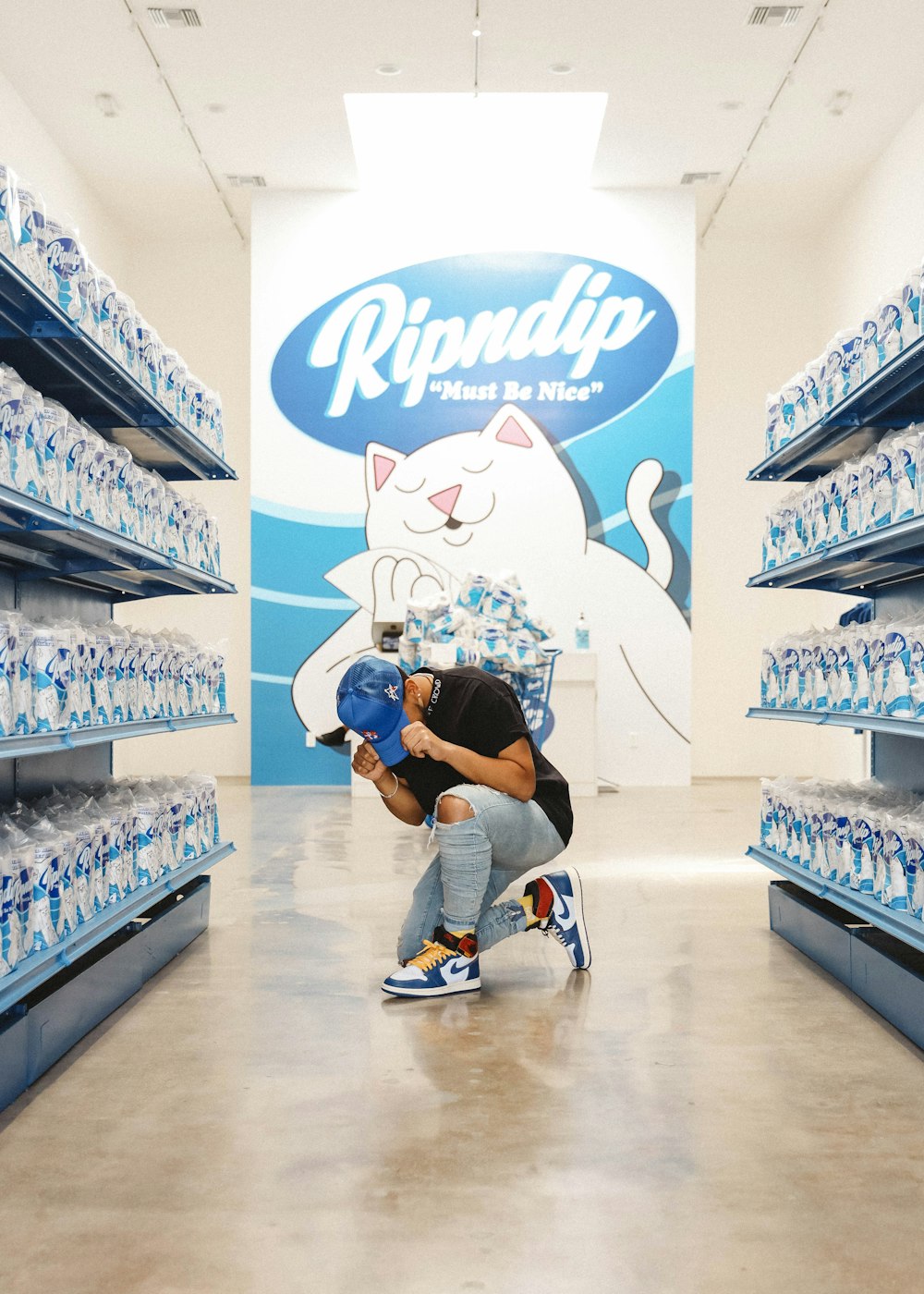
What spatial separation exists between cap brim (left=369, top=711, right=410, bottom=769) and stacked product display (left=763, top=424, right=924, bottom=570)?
4.43ft

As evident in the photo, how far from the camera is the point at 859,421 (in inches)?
138

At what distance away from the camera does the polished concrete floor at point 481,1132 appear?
1728mm

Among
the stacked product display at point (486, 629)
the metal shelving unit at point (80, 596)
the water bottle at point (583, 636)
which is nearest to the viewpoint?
the metal shelving unit at point (80, 596)

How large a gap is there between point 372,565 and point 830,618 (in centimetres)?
392

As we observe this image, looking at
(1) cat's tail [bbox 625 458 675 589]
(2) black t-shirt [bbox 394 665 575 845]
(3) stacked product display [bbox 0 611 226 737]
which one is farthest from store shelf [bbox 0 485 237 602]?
(1) cat's tail [bbox 625 458 675 589]

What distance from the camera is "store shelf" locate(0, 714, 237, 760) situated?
2357mm

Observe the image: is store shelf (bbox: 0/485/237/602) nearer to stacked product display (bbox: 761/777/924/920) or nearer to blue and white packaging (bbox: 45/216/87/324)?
blue and white packaging (bbox: 45/216/87/324)

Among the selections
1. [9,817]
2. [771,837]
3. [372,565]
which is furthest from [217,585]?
[372,565]

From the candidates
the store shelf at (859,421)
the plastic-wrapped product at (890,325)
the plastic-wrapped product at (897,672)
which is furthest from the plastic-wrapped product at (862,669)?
the plastic-wrapped product at (890,325)

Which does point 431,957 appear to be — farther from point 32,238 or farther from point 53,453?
point 32,238

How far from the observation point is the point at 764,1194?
6.40 feet

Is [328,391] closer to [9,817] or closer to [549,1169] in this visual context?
[9,817]

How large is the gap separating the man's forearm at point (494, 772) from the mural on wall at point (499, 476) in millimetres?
6205

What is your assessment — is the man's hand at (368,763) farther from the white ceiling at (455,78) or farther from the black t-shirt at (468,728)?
the white ceiling at (455,78)
